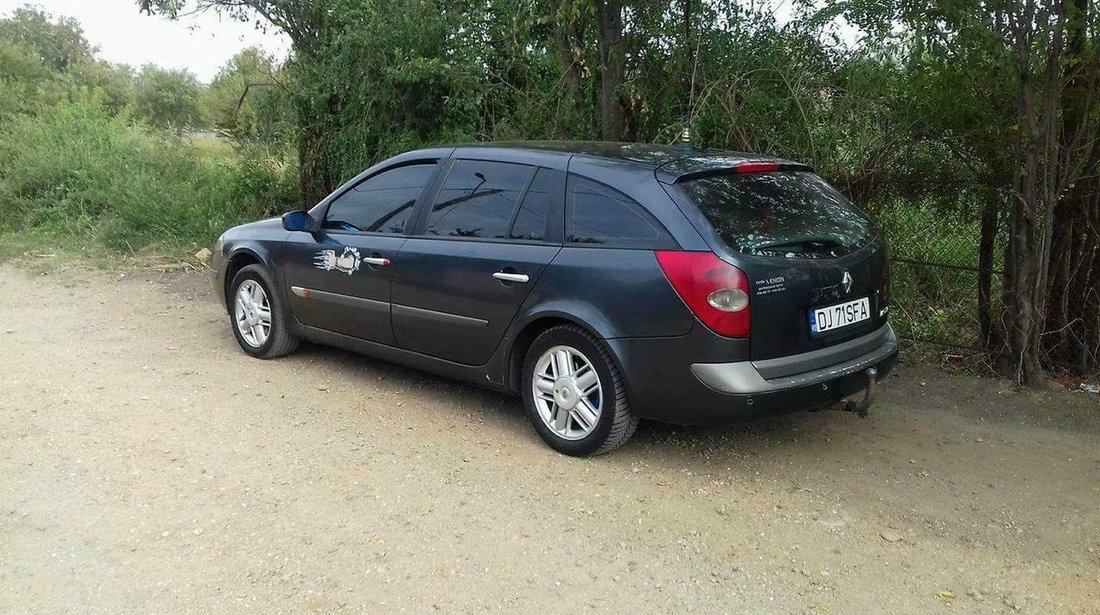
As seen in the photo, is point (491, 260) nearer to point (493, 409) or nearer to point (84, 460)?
point (493, 409)

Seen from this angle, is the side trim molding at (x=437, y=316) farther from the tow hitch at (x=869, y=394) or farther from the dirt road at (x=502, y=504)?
the tow hitch at (x=869, y=394)

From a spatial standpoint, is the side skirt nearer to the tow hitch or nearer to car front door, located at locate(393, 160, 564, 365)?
car front door, located at locate(393, 160, 564, 365)

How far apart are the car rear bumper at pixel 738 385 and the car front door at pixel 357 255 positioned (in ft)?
6.01

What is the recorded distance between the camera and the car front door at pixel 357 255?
5473mm

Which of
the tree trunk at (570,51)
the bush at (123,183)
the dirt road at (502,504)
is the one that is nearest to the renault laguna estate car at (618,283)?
the dirt road at (502,504)

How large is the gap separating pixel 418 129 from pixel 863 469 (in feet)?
21.4

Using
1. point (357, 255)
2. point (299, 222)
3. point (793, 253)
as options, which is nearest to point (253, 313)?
point (299, 222)

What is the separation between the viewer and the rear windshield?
13.8ft

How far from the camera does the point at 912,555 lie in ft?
11.8

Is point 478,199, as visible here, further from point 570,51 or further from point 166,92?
point 166,92

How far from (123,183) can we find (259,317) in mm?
7619

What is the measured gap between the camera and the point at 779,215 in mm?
4422

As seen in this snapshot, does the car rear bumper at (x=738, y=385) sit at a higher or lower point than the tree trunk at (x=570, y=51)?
lower

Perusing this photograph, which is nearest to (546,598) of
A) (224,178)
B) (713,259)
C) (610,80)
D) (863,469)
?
(713,259)
